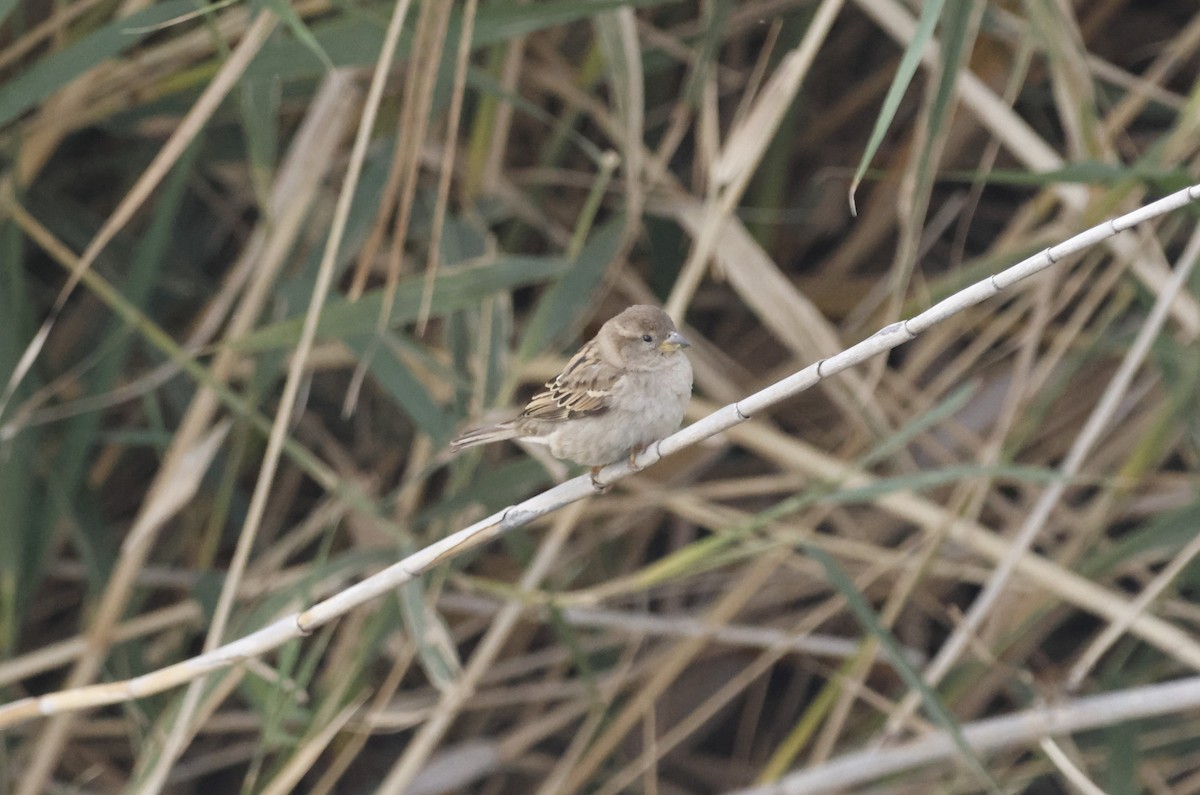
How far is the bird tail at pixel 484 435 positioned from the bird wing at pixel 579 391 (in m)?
0.04

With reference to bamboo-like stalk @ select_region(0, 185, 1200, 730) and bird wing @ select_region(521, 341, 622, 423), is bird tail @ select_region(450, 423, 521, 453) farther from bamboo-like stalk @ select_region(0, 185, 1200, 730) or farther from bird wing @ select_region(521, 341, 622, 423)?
bamboo-like stalk @ select_region(0, 185, 1200, 730)

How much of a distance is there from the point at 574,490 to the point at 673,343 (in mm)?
507

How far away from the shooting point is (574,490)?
1679 mm

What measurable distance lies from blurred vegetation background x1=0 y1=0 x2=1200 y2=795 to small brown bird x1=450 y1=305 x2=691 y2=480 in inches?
5.8

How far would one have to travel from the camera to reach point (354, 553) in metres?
2.35

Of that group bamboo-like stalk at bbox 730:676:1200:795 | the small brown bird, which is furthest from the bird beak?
bamboo-like stalk at bbox 730:676:1200:795

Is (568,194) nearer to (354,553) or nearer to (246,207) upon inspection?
(246,207)

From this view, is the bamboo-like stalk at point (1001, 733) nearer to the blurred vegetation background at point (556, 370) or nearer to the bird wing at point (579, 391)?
the blurred vegetation background at point (556, 370)

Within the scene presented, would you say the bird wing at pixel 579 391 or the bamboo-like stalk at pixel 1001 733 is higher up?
the bird wing at pixel 579 391

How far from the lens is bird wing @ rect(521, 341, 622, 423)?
2.10 metres

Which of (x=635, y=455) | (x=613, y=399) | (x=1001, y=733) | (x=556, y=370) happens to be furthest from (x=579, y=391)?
(x=1001, y=733)

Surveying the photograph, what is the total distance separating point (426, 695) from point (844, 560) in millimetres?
908

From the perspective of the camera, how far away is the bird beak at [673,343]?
6.91ft

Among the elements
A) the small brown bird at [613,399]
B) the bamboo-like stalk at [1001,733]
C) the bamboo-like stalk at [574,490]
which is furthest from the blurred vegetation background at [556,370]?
the bamboo-like stalk at [574,490]
